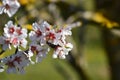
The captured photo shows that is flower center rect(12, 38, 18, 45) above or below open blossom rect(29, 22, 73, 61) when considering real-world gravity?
below

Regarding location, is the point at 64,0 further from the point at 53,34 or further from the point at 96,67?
the point at 96,67

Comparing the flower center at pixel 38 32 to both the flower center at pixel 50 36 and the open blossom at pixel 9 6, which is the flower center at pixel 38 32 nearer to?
the flower center at pixel 50 36

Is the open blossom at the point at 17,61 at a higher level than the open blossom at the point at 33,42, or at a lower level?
lower

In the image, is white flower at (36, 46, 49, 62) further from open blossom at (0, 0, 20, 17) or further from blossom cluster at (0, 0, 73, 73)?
open blossom at (0, 0, 20, 17)

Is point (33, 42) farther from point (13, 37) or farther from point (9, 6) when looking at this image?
point (9, 6)

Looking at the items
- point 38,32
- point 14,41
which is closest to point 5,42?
point 14,41

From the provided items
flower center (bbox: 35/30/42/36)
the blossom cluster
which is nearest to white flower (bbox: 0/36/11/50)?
the blossom cluster

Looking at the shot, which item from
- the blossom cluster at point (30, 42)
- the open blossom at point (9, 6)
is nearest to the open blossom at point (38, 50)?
the blossom cluster at point (30, 42)
